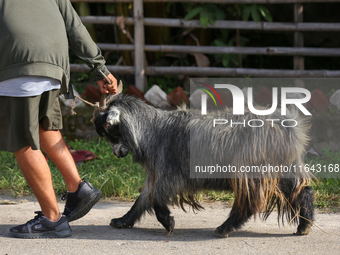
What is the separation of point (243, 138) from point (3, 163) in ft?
9.33

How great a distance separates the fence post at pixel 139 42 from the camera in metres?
5.80

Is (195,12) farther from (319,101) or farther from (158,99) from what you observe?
(319,101)

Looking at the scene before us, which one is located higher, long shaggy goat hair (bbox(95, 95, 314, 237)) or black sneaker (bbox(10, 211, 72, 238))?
long shaggy goat hair (bbox(95, 95, 314, 237))

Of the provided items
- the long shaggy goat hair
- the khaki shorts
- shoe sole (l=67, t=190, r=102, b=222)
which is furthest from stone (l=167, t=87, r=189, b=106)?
the khaki shorts

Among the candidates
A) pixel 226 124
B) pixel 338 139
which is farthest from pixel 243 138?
pixel 338 139

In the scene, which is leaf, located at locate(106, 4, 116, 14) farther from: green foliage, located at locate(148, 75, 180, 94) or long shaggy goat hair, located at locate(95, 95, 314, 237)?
long shaggy goat hair, located at locate(95, 95, 314, 237)

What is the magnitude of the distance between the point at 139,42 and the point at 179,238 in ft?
11.4

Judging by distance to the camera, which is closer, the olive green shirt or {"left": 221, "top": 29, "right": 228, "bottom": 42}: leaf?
the olive green shirt

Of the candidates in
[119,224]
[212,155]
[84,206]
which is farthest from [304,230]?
[84,206]

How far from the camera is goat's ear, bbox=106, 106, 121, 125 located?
3.02 m

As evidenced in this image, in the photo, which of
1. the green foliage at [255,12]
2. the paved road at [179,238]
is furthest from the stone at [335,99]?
the paved road at [179,238]

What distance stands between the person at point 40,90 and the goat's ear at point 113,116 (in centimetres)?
20

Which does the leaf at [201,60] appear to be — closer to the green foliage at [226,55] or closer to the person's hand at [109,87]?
the green foliage at [226,55]

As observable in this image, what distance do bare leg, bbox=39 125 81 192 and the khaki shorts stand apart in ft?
0.51
